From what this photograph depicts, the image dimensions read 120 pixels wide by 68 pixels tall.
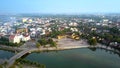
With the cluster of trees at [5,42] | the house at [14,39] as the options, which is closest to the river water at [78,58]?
the cluster of trees at [5,42]

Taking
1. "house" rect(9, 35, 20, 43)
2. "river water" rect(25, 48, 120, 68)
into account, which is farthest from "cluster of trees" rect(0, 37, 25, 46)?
"river water" rect(25, 48, 120, 68)

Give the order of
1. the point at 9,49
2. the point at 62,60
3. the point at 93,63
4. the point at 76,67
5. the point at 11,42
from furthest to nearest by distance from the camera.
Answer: the point at 11,42
the point at 9,49
the point at 62,60
the point at 93,63
the point at 76,67

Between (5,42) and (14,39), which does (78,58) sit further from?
(5,42)

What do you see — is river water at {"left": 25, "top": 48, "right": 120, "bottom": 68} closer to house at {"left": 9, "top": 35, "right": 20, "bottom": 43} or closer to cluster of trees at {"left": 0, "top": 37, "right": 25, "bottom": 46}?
cluster of trees at {"left": 0, "top": 37, "right": 25, "bottom": 46}

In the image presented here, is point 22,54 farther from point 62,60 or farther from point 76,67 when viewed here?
point 76,67

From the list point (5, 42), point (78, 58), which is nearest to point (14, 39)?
point (5, 42)

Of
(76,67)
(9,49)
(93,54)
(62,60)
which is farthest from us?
(9,49)

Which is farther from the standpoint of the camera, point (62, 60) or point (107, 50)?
point (107, 50)

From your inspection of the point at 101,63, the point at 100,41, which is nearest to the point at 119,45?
the point at 100,41
